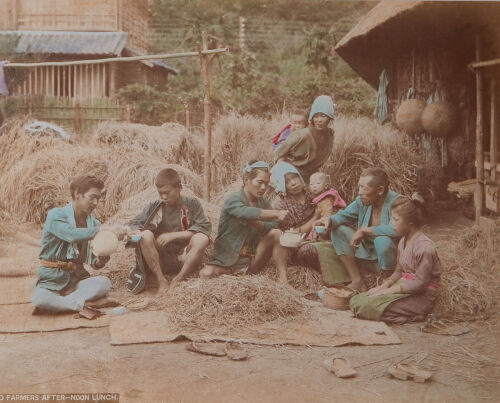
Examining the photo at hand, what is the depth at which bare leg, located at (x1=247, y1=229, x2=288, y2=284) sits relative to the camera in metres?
4.28

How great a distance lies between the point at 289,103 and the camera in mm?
4609

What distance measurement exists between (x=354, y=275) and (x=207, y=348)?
4.31 feet

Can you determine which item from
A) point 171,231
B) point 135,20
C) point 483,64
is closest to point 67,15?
point 135,20

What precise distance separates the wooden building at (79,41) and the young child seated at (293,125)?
3.33 feet

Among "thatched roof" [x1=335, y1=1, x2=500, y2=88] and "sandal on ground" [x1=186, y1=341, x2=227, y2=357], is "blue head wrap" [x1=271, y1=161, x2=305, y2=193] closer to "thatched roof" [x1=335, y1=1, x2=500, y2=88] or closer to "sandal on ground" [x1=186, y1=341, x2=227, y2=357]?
"thatched roof" [x1=335, y1=1, x2=500, y2=88]

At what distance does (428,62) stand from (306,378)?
3.24 meters

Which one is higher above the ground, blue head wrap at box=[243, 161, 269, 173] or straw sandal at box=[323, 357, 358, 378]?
blue head wrap at box=[243, 161, 269, 173]

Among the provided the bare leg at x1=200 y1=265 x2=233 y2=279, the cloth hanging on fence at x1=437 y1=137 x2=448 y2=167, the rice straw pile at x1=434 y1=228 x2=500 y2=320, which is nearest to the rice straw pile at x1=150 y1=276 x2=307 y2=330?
the bare leg at x1=200 y1=265 x2=233 y2=279

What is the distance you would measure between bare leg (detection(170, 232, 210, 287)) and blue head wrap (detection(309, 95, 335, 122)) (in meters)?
1.26

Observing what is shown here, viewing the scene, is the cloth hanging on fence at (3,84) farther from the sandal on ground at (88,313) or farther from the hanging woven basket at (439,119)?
the hanging woven basket at (439,119)

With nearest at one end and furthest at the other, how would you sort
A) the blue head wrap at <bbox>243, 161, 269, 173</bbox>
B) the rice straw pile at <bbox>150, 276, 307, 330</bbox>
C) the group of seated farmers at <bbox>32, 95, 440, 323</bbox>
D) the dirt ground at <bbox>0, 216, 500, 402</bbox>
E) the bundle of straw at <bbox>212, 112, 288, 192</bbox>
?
the dirt ground at <bbox>0, 216, 500, 402</bbox>
the rice straw pile at <bbox>150, 276, 307, 330</bbox>
the group of seated farmers at <bbox>32, 95, 440, 323</bbox>
the blue head wrap at <bbox>243, 161, 269, 173</bbox>
the bundle of straw at <bbox>212, 112, 288, 192</bbox>

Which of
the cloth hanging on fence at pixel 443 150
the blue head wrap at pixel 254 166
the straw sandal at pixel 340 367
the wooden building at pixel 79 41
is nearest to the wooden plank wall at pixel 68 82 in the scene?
the wooden building at pixel 79 41

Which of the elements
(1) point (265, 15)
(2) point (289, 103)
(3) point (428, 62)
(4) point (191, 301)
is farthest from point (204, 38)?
(3) point (428, 62)

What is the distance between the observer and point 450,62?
531cm
